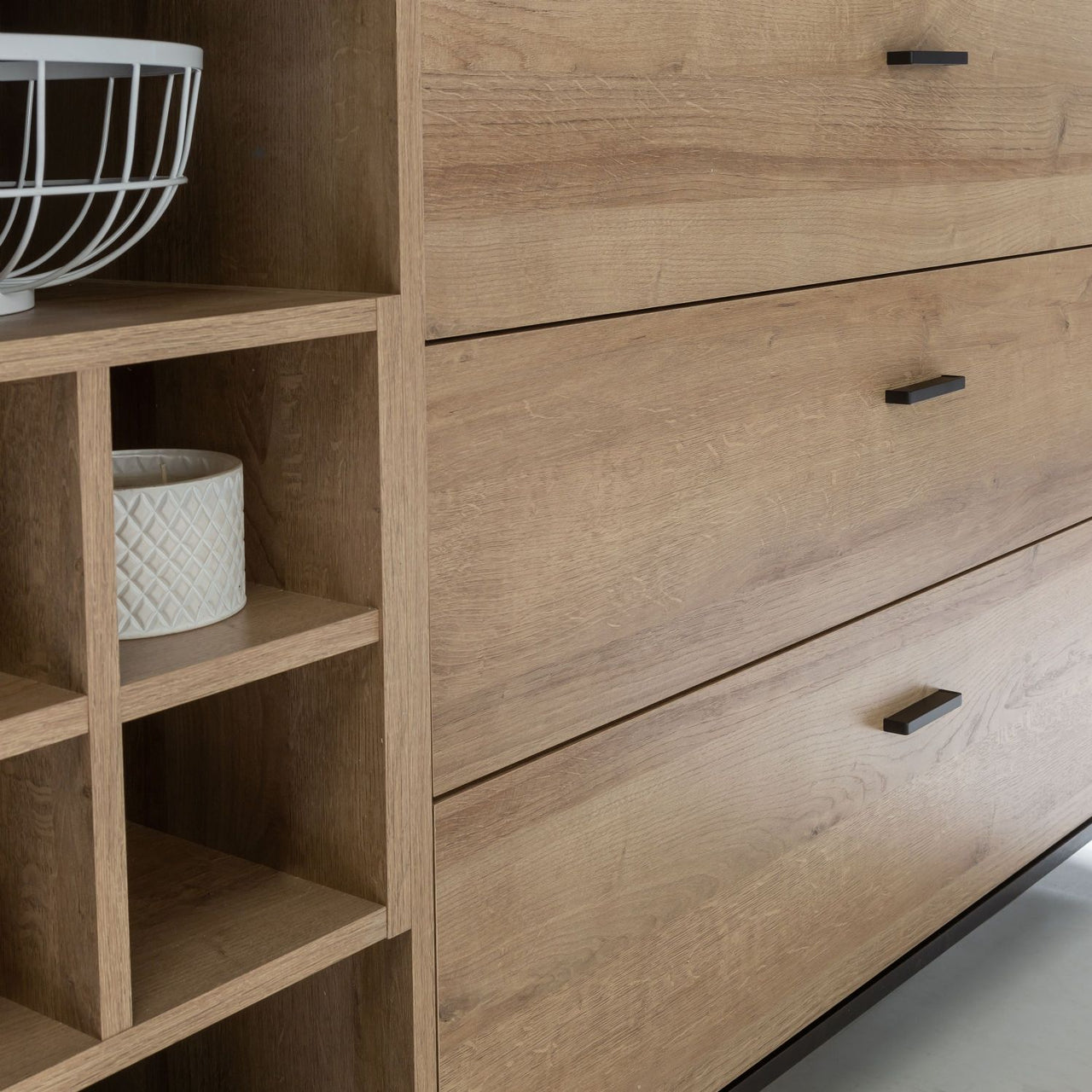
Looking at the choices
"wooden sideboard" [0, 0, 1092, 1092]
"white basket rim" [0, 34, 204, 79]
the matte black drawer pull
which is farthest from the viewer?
the matte black drawer pull

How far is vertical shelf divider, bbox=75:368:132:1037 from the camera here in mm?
688

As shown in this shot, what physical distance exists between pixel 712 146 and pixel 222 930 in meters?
0.60

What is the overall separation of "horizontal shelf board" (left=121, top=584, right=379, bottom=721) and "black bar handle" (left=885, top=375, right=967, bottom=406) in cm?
58

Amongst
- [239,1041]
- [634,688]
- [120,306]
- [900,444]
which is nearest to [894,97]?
[900,444]

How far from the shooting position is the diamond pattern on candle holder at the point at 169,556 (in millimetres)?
795

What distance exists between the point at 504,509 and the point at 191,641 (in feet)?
0.69

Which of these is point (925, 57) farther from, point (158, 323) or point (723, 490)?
point (158, 323)

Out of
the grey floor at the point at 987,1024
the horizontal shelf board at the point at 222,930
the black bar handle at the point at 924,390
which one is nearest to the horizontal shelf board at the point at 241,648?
the horizontal shelf board at the point at 222,930

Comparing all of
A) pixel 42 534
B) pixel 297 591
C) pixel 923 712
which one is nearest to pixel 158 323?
pixel 42 534

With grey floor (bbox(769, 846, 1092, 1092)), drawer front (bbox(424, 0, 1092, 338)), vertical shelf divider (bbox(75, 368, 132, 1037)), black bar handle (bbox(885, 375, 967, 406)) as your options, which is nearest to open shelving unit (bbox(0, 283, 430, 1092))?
vertical shelf divider (bbox(75, 368, 132, 1037))

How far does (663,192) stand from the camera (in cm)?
98

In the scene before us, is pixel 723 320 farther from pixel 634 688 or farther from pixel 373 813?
pixel 373 813

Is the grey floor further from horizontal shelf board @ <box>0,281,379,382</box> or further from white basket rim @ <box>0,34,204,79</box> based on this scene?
white basket rim @ <box>0,34,204,79</box>

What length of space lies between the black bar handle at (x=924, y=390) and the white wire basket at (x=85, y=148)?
62cm
